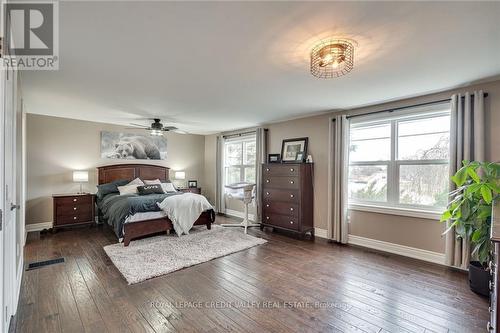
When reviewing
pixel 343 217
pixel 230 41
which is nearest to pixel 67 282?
pixel 230 41

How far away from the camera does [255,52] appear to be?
217 centimetres

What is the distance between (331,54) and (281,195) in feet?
9.99

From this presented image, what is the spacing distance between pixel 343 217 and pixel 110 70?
13.2 ft

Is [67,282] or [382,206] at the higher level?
[382,206]

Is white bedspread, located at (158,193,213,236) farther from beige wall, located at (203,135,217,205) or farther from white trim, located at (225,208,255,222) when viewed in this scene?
beige wall, located at (203,135,217,205)

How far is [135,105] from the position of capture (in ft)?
13.0

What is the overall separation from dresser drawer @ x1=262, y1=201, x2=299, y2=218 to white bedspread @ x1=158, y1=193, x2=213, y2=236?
132 cm

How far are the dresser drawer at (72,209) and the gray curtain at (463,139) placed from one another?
6.25 meters

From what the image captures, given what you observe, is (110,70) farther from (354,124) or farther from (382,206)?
(382,206)

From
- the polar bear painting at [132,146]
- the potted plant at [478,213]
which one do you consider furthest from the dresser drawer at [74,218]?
the potted plant at [478,213]

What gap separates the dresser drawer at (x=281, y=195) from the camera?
4406 mm

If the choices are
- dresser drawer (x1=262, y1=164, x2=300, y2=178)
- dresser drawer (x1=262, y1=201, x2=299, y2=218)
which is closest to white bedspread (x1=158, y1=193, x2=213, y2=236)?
dresser drawer (x1=262, y1=201, x2=299, y2=218)

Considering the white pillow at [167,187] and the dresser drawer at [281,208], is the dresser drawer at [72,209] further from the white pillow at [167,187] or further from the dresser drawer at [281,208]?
the dresser drawer at [281,208]

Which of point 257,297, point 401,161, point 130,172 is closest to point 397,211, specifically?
point 401,161
